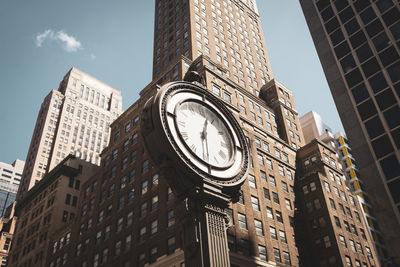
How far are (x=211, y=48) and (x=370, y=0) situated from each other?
124 ft

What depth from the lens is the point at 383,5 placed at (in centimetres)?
3744

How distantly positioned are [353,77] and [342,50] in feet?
12.3

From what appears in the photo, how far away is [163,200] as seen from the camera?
4681 cm

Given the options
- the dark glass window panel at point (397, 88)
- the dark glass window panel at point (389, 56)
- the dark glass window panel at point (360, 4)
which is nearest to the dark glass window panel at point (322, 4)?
the dark glass window panel at point (360, 4)

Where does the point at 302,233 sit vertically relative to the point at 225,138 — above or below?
above

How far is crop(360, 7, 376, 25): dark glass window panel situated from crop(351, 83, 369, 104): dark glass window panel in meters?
6.94

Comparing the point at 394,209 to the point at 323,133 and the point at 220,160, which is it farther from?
the point at 323,133

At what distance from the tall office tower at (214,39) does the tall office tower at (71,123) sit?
4134 centimetres

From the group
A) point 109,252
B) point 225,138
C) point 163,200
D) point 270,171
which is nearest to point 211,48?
point 270,171

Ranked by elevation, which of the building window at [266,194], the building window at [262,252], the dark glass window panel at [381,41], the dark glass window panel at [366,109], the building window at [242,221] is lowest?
the building window at [262,252]

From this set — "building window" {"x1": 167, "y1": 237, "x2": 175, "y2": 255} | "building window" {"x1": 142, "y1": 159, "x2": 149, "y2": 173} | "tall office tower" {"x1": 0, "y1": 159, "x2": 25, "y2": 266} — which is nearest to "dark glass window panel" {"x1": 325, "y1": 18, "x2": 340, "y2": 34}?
"building window" {"x1": 167, "y1": 237, "x2": 175, "y2": 255}

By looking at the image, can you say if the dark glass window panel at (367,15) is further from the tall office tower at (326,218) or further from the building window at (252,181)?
the tall office tower at (326,218)

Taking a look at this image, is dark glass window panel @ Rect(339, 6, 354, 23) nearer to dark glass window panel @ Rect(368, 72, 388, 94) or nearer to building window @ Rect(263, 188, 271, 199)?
dark glass window panel @ Rect(368, 72, 388, 94)

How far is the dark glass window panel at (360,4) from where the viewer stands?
38966 mm
